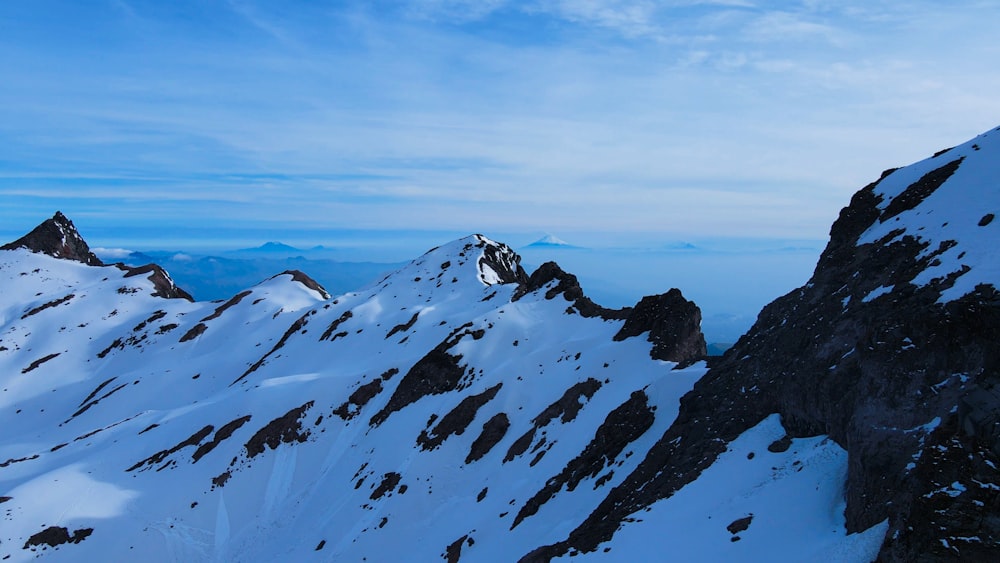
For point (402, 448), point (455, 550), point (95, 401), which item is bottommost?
point (95, 401)

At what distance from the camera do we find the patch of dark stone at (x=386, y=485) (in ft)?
152

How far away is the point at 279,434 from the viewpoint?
5962 centimetres

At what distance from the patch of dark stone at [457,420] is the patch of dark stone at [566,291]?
14.9m

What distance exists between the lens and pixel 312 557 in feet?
142

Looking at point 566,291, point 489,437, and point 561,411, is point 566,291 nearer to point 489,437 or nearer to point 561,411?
point 489,437

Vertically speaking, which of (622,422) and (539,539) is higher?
(622,422)

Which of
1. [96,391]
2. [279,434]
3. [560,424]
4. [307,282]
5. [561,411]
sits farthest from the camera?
[307,282]

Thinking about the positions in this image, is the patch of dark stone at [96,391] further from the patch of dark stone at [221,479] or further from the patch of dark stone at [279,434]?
the patch of dark stone at [221,479]

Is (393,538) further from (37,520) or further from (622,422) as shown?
(37,520)

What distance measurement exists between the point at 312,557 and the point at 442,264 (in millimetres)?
71108

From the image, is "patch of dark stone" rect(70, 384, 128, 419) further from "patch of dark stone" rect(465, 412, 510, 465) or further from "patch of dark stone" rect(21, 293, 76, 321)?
"patch of dark stone" rect(465, 412, 510, 465)

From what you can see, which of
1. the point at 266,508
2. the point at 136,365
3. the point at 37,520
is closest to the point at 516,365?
the point at 266,508

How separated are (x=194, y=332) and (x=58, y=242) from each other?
3071 inches

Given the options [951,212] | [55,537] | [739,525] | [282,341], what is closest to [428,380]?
[55,537]
